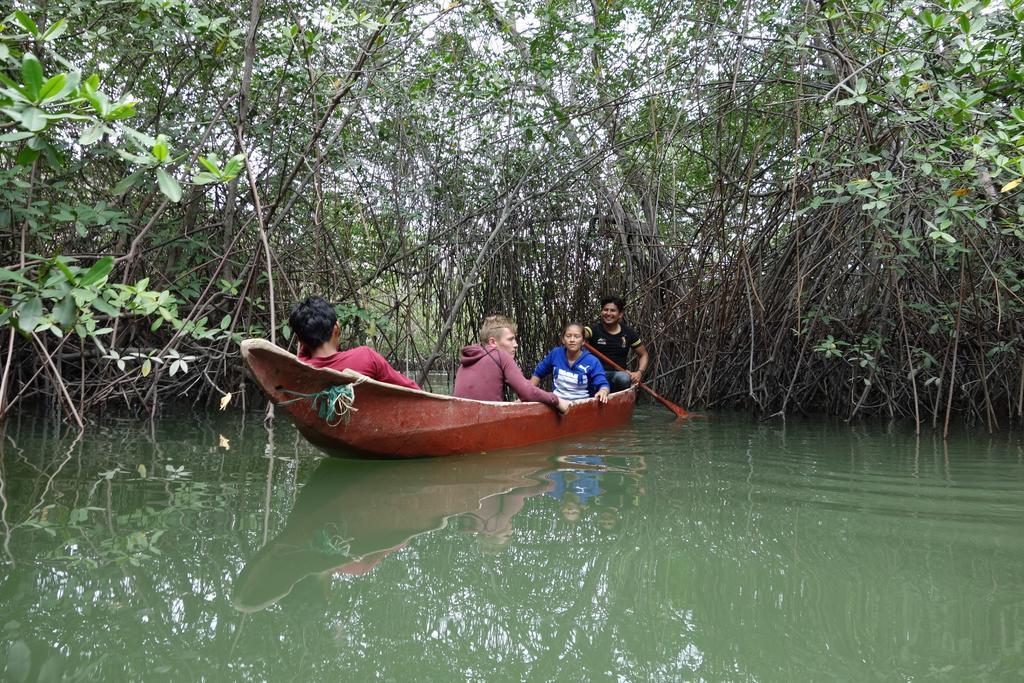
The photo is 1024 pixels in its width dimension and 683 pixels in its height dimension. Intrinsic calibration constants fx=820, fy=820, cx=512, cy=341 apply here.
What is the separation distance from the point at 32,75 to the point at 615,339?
5.24 m

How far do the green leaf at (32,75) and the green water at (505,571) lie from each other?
44.1 inches

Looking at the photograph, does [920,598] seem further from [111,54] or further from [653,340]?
[111,54]

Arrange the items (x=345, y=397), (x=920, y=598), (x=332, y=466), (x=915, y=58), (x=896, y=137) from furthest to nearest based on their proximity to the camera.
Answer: (x=896, y=137)
(x=332, y=466)
(x=915, y=58)
(x=345, y=397)
(x=920, y=598)

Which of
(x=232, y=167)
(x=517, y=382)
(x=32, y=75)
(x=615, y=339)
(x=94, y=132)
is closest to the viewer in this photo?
(x=32, y=75)

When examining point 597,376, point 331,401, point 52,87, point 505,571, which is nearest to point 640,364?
point 597,376

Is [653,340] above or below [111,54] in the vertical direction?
below

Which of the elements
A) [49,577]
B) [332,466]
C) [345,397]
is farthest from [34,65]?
[332,466]

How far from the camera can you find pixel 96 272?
85.3 inches

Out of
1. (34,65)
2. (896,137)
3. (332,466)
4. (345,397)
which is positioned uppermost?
(896,137)

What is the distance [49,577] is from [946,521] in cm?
276

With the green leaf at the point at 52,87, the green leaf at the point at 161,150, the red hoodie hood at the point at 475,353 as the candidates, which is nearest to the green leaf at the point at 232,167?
the green leaf at the point at 161,150

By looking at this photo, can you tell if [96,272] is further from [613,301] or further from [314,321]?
[613,301]

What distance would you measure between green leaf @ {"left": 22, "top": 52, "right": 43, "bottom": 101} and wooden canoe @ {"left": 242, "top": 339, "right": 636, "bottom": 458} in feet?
4.86

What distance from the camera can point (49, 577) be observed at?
2084 millimetres
